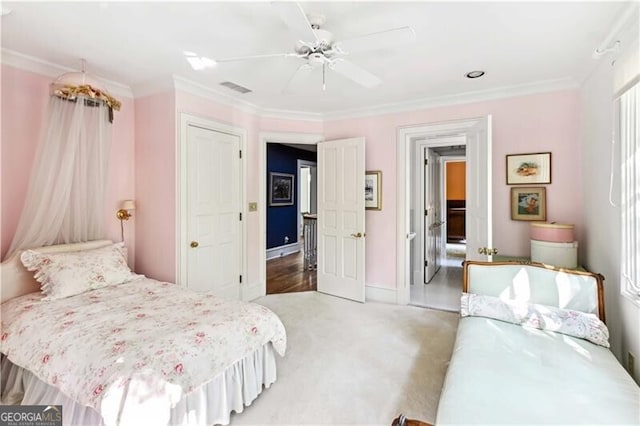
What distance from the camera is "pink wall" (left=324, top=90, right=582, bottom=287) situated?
3.11 m

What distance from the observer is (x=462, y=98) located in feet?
11.7

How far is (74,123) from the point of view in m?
2.72

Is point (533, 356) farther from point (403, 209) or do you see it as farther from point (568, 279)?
point (403, 209)

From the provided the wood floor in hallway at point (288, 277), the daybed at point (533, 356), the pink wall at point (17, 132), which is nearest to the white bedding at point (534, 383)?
the daybed at point (533, 356)

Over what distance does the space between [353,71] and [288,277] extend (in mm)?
3761

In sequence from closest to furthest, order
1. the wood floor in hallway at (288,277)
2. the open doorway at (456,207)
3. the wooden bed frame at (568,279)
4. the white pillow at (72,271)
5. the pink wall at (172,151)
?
the wooden bed frame at (568,279)
the white pillow at (72,271)
the pink wall at (172,151)
the wood floor in hallway at (288,277)
the open doorway at (456,207)

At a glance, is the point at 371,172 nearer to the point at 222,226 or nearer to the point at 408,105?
the point at 408,105

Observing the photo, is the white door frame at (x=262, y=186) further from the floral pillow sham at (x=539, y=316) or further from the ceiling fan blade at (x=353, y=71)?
the floral pillow sham at (x=539, y=316)

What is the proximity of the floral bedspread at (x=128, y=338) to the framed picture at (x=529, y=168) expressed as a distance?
115 inches

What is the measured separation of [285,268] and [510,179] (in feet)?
13.0

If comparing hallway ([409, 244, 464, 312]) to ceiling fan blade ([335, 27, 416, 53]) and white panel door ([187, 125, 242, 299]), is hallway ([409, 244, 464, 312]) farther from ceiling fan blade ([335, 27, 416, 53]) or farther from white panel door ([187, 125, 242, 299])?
ceiling fan blade ([335, 27, 416, 53])

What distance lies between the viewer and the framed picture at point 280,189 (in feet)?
21.7

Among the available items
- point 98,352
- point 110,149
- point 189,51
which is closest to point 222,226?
point 110,149

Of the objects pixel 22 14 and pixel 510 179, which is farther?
pixel 510 179
